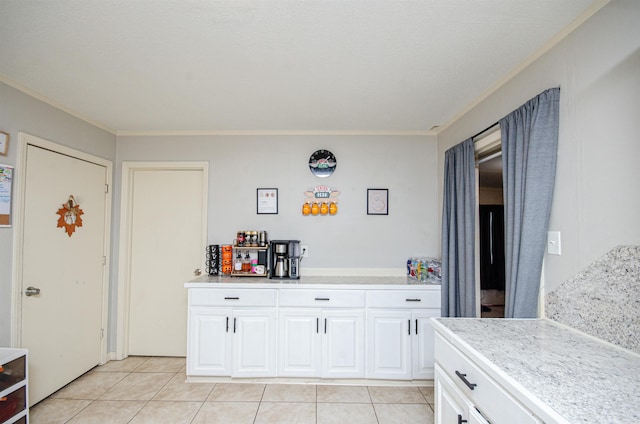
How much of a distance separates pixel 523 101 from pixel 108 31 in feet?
7.96

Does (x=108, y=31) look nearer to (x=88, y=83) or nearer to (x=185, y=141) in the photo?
A: (x=88, y=83)

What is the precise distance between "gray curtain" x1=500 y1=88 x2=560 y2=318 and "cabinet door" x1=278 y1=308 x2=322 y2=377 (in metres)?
1.52

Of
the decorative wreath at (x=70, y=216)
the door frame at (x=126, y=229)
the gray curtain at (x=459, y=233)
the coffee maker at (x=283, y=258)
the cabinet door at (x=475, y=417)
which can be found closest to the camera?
the cabinet door at (x=475, y=417)

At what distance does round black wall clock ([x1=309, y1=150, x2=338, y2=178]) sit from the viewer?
3152 mm

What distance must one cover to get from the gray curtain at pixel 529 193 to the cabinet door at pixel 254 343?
1.85 metres

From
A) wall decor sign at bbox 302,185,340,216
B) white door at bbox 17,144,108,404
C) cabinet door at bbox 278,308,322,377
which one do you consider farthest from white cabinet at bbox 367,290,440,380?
white door at bbox 17,144,108,404

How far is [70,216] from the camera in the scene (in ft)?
8.54

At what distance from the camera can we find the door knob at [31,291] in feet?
7.27

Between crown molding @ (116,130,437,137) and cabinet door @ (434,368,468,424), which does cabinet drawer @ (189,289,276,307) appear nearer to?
cabinet door @ (434,368,468,424)

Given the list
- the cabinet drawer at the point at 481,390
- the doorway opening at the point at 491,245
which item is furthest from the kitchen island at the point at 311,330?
the doorway opening at the point at 491,245

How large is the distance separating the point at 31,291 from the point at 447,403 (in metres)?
2.94

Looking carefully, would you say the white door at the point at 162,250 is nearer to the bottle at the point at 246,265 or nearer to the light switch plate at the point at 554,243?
the bottle at the point at 246,265

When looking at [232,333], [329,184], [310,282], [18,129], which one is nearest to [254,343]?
[232,333]

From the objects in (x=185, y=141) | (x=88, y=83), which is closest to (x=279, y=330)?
(x=185, y=141)
